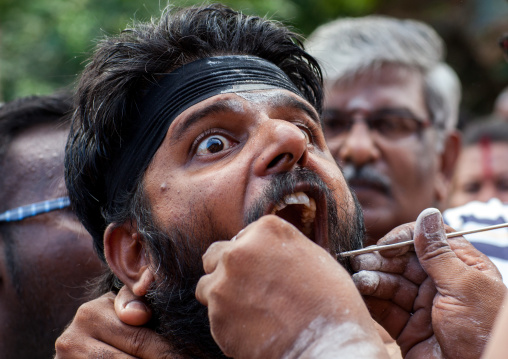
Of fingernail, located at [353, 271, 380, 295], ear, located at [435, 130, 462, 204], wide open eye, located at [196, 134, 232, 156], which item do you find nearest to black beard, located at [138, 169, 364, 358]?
fingernail, located at [353, 271, 380, 295]

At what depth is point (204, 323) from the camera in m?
2.27

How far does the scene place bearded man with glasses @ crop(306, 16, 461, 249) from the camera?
14.6 ft

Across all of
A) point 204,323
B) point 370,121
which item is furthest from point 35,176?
point 370,121

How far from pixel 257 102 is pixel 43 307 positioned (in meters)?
1.70

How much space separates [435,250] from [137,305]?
1139 millimetres

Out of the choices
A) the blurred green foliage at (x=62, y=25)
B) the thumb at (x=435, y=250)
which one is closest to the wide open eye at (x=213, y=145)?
the thumb at (x=435, y=250)

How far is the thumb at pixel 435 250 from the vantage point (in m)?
2.03

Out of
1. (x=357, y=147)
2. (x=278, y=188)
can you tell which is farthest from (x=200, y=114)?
(x=357, y=147)

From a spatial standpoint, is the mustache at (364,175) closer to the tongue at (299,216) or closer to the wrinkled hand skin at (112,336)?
the tongue at (299,216)

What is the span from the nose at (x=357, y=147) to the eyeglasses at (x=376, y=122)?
0.05 metres

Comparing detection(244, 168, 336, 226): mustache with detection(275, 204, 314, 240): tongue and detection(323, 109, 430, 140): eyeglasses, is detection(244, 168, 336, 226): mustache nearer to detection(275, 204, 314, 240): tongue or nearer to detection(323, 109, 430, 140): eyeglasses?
detection(275, 204, 314, 240): tongue

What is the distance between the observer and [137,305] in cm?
239

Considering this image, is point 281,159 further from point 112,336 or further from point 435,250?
point 112,336

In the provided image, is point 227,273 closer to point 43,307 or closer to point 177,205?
point 177,205
